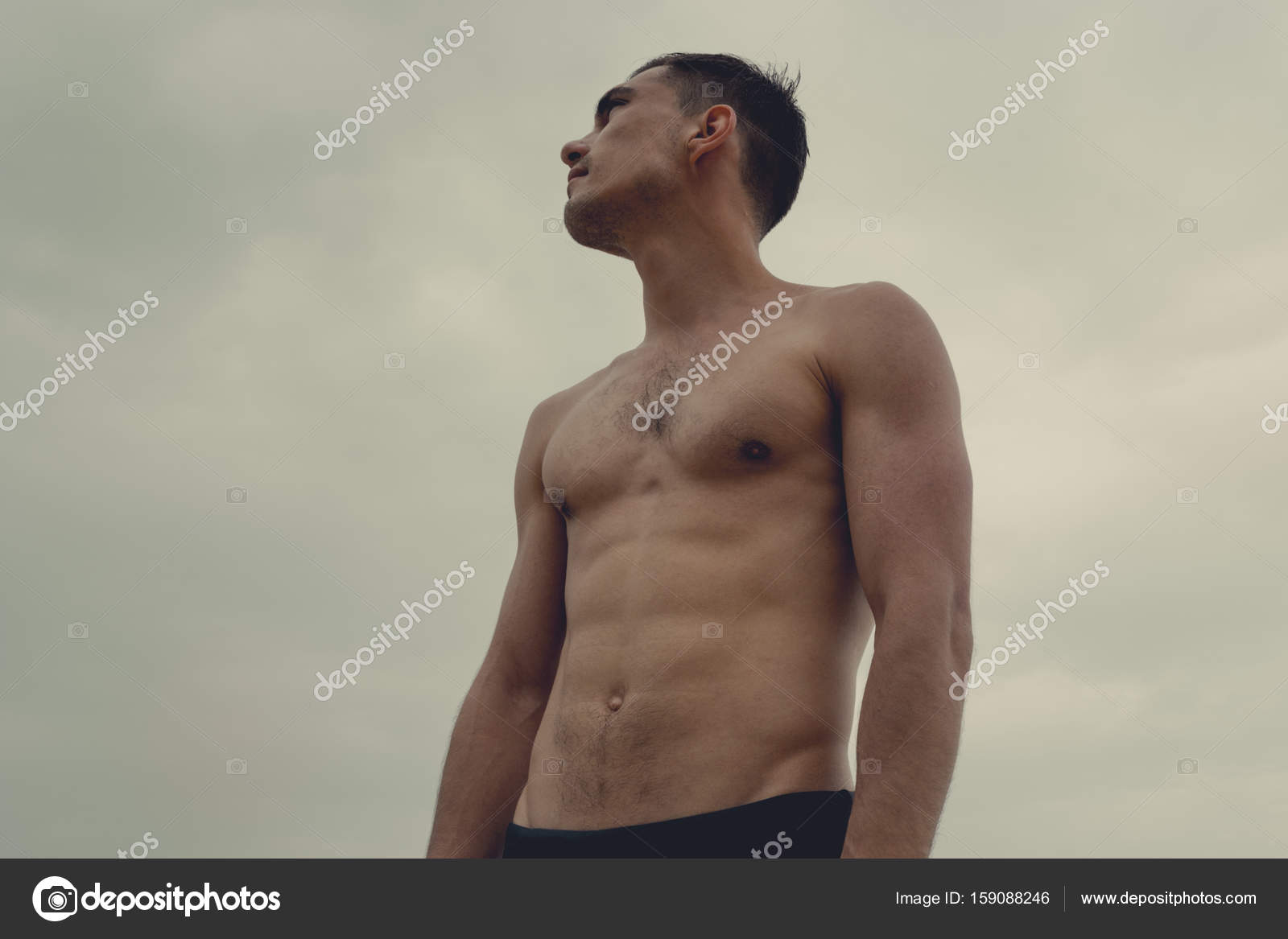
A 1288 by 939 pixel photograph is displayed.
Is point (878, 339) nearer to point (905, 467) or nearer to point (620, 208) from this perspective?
point (905, 467)

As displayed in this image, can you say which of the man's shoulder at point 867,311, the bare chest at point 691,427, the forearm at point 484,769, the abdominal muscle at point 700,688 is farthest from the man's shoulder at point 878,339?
the forearm at point 484,769

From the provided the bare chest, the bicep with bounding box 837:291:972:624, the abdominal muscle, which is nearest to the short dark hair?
the bare chest

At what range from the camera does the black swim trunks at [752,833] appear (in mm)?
3670

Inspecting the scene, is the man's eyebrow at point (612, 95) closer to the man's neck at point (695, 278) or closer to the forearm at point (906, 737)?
the man's neck at point (695, 278)

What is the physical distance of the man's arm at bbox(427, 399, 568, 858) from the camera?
15.2 feet

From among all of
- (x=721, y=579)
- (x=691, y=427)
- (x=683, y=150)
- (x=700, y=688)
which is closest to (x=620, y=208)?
(x=683, y=150)

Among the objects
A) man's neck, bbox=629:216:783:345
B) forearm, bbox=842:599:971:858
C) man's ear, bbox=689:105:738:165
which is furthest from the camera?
man's ear, bbox=689:105:738:165

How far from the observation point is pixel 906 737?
363cm

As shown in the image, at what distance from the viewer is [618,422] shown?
185 inches

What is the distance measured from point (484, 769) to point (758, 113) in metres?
3.00

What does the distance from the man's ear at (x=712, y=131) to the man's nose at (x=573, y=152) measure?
443 mm

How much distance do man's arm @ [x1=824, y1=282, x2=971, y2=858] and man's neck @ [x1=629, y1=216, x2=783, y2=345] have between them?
0.72 metres

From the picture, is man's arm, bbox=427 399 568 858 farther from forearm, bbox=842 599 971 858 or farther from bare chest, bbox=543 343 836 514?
forearm, bbox=842 599 971 858
